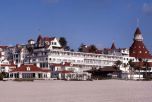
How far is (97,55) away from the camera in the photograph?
10375 centimetres

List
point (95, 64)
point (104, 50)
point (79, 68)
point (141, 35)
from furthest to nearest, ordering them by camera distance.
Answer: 1. point (141, 35)
2. point (104, 50)
3. point (95, 64)
4. point (79, 68)

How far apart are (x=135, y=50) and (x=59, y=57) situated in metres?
34.2

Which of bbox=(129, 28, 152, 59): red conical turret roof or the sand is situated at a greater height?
bbox=(129, 28, 152, 59): red conical turret roof

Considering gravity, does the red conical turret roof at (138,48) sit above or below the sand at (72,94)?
above

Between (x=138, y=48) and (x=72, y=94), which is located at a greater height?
(x=138, y=48)

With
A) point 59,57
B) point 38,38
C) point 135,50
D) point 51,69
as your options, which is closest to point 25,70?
point 51,69

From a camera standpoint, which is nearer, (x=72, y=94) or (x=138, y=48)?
(x=72, y=94)

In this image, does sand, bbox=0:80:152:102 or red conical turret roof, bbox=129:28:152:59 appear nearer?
sand, bbox=0:80:152:102

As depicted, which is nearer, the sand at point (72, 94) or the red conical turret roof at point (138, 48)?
the sand at point (72, 94)

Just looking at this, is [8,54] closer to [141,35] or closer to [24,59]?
[24,59]

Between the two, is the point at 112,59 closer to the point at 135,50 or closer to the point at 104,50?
the point at 104,50

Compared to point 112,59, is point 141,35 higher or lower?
higher

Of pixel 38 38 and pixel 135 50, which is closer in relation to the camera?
pixel 38 38

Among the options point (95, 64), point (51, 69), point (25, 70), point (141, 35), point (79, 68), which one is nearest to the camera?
point (25, 70)
